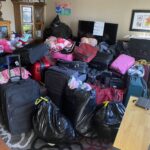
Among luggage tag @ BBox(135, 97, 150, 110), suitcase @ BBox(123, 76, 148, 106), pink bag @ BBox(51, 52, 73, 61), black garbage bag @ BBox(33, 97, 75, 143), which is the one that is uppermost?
pink bag @ BBox(51, 52, 73, 61)

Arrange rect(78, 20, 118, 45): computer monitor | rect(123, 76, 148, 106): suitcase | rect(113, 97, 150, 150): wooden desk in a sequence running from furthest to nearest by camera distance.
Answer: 1. rect(78, 20, 118, 45): computer monitor
2. rect(123, 76, 148, 106): suitcase
3. rect(113, 97, 150, 150): wooden desk

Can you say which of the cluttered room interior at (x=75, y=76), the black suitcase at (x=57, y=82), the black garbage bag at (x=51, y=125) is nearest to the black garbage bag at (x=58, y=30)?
the cluttered room interior at (x=75, y=76)

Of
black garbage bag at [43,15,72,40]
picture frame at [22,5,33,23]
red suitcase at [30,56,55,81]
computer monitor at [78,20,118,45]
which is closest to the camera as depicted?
red suitcase at [30,56,55,81]

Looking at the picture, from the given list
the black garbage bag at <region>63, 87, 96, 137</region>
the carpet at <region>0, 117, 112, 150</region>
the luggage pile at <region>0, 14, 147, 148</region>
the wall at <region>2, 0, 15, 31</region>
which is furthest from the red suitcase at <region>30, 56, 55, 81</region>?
the wall at <region>2, 0, 15, 31</region>

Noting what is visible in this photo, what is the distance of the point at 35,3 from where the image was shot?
3365mm

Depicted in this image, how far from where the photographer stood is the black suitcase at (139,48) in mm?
2664

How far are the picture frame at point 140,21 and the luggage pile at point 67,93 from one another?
0.62m

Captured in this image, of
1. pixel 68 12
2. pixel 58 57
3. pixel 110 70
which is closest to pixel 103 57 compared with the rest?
pixel 110 70

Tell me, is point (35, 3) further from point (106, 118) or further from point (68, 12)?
point (106, 118)

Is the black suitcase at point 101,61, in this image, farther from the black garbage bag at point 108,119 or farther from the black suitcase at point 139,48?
the black garbage bag at point 108,119

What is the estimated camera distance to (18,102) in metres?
1.83

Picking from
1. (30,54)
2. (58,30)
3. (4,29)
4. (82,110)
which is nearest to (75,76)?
(82,110)

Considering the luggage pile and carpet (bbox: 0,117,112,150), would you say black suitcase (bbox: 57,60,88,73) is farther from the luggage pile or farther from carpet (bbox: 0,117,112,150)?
carpet (bbox: 0,117,112,150)

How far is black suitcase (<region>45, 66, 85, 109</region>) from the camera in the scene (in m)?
2.05
